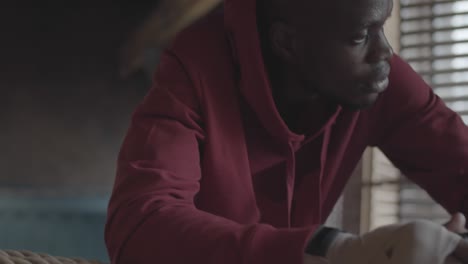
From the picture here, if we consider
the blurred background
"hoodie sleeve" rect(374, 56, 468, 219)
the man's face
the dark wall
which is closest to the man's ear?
the man's face

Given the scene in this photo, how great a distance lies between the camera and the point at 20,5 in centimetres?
374

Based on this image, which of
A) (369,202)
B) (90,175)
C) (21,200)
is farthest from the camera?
(90,175)

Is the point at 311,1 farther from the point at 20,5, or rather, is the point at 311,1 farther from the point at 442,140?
the point at 20,5

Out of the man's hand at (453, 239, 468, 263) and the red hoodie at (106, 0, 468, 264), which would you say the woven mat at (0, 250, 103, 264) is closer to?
the red hoodie at (106, 0, 468, 264)

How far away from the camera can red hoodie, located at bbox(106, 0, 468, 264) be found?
1.89 ft

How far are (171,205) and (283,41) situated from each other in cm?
23

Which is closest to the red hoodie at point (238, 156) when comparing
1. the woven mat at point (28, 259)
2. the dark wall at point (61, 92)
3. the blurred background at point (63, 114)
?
the woven mat at point (28, 259)

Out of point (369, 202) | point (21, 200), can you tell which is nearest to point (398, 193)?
point (369, 202)

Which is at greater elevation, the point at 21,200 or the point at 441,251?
the point at 441,251

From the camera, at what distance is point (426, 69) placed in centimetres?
115

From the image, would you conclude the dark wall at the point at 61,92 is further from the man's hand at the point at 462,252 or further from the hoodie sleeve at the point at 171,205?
the man's hand at the point at 462,252

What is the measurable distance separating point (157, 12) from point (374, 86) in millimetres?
2385

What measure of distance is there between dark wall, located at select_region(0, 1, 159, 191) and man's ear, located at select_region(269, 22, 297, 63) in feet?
10.1

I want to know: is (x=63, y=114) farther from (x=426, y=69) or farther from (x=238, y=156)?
(x=238, y=156)
